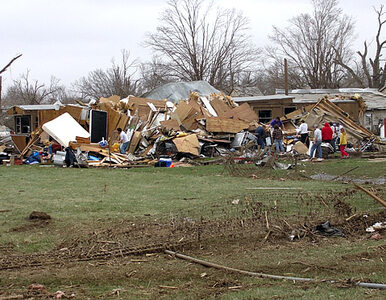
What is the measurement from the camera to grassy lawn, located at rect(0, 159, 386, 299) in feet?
15.5

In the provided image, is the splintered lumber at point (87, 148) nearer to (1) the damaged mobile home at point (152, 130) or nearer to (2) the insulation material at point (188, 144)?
(1) the damaged mobile home at point (152, 130)

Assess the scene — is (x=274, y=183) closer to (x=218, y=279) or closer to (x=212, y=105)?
(x=218, y=279)

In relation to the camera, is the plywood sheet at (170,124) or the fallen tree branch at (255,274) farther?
the plywood sheet at (170,124)

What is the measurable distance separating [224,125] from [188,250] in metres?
17.1

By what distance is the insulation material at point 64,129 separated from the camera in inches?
869

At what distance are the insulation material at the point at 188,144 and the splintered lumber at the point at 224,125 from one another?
168 centimetres

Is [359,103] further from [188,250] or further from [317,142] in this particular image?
[188,250]

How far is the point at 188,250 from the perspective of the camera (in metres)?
6.11

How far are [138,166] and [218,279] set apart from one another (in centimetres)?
1439

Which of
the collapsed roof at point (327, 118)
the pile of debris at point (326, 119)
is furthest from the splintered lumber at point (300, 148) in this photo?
the collapsed roof at point (327, 118)

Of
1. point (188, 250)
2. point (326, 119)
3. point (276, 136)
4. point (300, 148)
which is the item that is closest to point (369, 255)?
point (188, 250)

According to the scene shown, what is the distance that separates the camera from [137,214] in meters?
8.42

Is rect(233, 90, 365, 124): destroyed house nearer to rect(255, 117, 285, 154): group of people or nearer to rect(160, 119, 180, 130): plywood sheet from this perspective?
rect(255, 117, 285, 154): group of people

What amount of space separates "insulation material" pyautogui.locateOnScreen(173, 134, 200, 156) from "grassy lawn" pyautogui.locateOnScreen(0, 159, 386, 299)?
6768 millimetres
